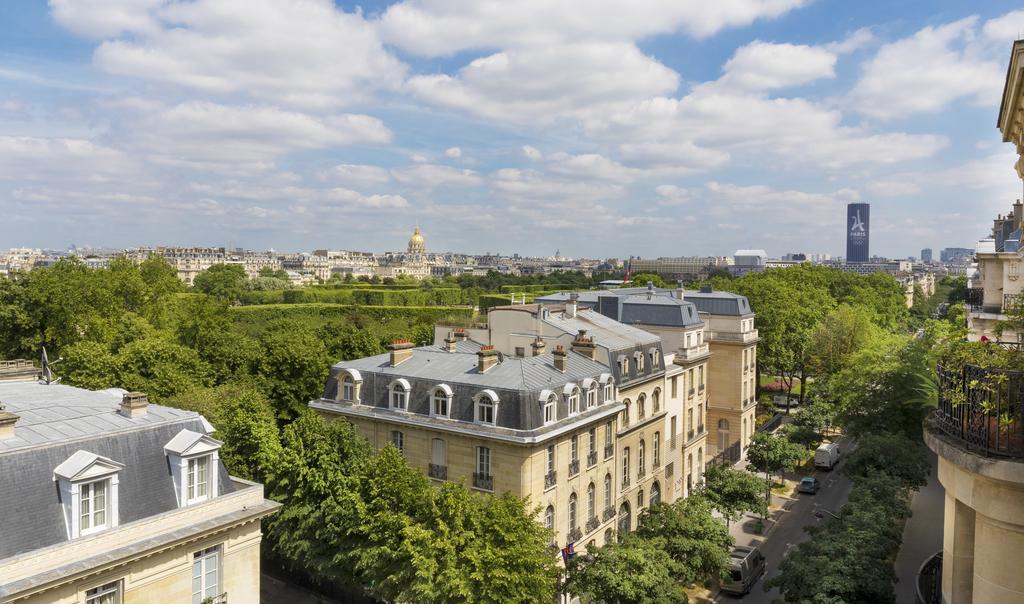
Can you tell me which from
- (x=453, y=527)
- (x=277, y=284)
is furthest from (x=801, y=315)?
(x=277, y=284)

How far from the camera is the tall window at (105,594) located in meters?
14.9

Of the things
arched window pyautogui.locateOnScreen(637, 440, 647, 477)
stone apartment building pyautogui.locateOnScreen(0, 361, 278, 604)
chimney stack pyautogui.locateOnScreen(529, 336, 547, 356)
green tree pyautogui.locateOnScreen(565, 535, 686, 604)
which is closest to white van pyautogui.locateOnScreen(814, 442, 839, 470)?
arched window pyautogui.locateOnScreen(637, 440, 647, 477)

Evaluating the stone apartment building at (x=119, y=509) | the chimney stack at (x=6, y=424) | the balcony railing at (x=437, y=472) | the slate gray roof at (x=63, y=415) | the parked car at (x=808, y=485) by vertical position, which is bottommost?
the parked car at (x=808, y=485)

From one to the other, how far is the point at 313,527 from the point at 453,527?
20.0 ft

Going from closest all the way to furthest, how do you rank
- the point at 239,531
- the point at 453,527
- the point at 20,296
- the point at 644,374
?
the point at 239,531, the point at 453,527, the point at 644,374, the point at 20,296

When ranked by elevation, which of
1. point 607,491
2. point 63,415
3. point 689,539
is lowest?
point 689,539

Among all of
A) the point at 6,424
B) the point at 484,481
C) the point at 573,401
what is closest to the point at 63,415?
the point at 6,424

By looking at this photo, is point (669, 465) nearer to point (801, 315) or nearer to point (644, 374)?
point (644, 374)

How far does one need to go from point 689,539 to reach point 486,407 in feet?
28.6

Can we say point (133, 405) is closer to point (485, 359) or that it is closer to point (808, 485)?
point (485, 359)

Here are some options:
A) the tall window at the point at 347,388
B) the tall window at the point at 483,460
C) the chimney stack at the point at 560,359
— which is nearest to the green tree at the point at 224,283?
the tall window at the point at 347,388

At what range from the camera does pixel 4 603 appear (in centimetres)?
1330

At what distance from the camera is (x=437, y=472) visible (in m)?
26.9

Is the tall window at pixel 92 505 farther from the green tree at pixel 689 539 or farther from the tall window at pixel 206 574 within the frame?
the green tree at pixel 689 539
